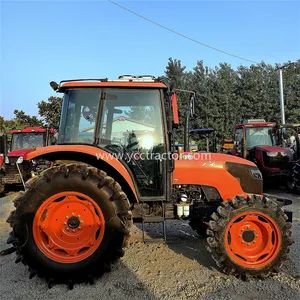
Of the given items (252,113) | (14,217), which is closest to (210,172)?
(14,217)

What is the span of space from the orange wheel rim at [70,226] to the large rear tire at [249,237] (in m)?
1.26

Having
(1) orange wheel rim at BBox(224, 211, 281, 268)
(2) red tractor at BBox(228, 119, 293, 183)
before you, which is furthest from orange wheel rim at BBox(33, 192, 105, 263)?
(2) red tractor at BBox(228, 119, 293, 183)

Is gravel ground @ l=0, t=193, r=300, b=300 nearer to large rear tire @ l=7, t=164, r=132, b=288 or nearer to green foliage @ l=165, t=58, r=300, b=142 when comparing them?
large rear tire @ l=7, t=164, r=132, b=288

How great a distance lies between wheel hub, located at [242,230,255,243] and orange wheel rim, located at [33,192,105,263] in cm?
157

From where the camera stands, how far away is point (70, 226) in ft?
10.4

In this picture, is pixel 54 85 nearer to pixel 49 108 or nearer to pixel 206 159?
pixel 206 159

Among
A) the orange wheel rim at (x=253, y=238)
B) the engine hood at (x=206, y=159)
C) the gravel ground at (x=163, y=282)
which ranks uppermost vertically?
the engine hood at (x=206, y=159)

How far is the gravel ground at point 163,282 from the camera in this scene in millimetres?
2865

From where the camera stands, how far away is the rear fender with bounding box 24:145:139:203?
321cm

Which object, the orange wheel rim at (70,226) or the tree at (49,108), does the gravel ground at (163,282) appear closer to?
the orange wheel rim at (70,226)

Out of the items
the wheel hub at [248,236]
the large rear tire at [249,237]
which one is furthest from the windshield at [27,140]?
the wheel hub at [248,236]

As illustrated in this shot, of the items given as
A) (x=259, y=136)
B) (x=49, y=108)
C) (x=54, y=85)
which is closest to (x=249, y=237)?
(x=54, y=85)

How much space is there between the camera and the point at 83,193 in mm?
3133

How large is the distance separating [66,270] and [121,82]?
2122mm
